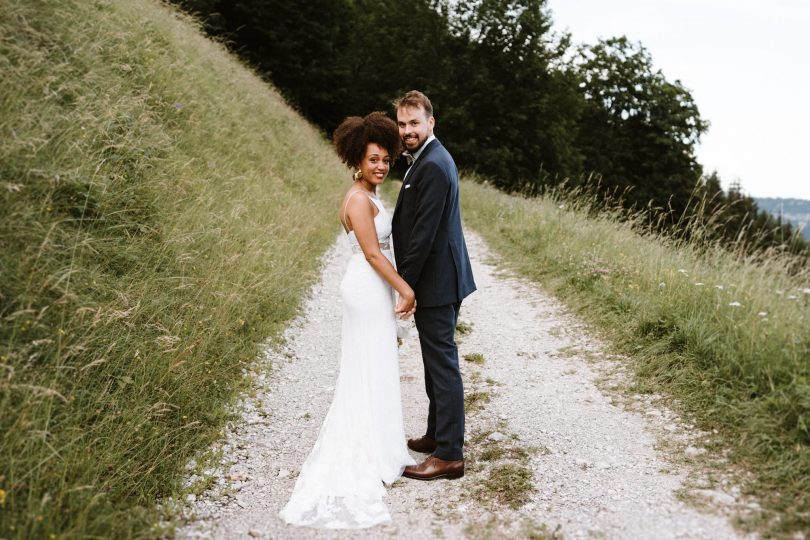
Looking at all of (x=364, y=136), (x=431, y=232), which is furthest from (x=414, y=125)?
(x=431, y=232)

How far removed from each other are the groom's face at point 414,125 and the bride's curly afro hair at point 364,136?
7cm

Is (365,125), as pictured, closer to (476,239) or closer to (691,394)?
(691,394)

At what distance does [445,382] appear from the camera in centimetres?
356

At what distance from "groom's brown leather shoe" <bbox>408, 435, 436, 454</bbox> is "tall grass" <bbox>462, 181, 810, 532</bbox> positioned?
1.89m

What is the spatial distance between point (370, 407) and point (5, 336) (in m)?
2.13

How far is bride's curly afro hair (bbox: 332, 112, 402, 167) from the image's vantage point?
353cm

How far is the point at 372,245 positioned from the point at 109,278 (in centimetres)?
212

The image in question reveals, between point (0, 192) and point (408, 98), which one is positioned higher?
point (408, 98)

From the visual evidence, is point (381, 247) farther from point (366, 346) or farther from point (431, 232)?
point (366, 346)

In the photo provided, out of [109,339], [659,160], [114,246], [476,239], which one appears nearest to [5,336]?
[109,339]

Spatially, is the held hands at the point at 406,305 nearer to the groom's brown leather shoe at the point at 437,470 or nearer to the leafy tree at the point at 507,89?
the groom's brown leather shoe at the point at 437,470

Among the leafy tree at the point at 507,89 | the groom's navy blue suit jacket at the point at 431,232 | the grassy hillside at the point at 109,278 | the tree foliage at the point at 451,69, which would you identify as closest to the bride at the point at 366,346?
the groom's navy blue suit jacket at the point at 431,232

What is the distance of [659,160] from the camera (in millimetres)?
33375

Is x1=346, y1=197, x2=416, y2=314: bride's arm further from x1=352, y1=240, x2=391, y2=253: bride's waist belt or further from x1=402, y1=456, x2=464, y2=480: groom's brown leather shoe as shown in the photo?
x1=402, y1=456, x2=464, y2=480: groom's brown leather shoe
